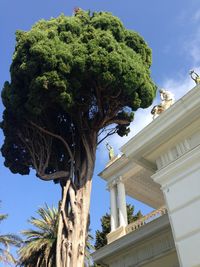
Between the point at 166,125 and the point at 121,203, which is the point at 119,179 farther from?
the point at 166,125

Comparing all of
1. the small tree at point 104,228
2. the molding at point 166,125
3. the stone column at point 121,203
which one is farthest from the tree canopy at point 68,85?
the small tree at point 104,228

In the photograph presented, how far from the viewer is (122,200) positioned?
12.7 metres

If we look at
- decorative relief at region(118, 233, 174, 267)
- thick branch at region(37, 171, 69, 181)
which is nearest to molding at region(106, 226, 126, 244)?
decorative relief at region(118, 233, 174, 267)

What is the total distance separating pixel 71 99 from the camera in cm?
1075

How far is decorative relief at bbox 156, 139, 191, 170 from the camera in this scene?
6.07 m

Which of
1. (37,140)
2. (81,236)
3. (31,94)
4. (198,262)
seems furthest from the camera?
(37,140)

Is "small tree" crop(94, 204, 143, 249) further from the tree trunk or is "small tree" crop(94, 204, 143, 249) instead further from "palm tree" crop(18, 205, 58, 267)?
the tree trunk

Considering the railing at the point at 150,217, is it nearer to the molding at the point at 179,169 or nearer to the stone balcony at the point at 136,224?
the stone balcony at the point at 136,224

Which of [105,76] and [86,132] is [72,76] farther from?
[86,132]

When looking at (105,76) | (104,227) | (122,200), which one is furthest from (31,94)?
(104,227)

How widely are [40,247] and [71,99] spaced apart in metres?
9.06

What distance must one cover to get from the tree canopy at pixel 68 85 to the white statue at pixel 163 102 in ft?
1.26

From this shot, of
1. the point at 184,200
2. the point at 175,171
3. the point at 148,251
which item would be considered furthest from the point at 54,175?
the point at 184,200

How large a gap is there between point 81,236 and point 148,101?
16.6ft
